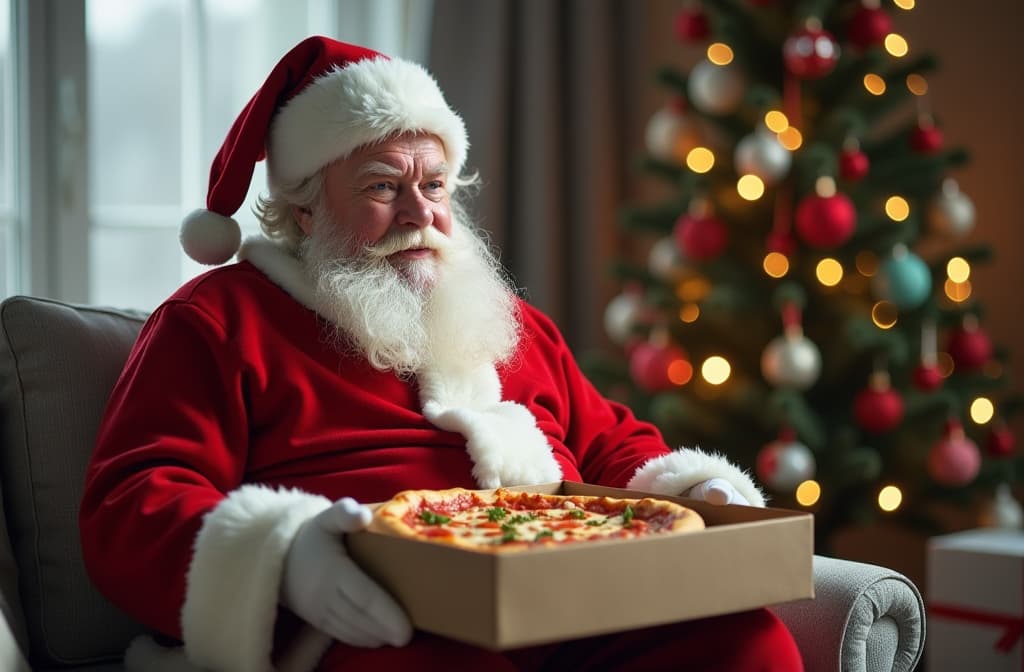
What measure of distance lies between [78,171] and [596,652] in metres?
2.18

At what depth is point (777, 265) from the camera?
2947 millimetres

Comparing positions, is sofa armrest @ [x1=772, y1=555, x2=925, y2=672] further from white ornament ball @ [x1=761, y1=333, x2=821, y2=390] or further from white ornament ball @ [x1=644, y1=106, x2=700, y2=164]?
white ornament ball @ [x1=644, y1=106, x2=700, y2=164]

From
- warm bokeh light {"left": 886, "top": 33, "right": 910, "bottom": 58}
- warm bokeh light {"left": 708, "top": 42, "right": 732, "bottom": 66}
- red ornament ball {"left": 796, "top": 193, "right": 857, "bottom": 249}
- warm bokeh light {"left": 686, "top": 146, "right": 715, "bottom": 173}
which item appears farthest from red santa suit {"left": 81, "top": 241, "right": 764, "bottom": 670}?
warm bokeh light {"left": 886, "top": 33, "right": 910, "bottom": 58}

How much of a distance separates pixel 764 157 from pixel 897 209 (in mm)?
428

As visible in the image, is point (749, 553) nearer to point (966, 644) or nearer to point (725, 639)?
point (725, 639)

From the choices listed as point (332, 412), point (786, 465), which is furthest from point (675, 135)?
point (332, 412)

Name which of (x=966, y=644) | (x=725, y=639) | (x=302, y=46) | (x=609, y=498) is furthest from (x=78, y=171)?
(x=966, y=644)

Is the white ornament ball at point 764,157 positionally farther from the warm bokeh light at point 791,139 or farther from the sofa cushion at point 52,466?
the sofa cushion at point 52,466

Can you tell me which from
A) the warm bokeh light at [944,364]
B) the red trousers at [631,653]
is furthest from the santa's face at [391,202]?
the warm bokeh light at [944,364]

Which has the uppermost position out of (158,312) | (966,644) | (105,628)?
(158,312)

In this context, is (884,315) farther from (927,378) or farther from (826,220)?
(826,220)

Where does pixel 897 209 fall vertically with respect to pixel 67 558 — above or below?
above

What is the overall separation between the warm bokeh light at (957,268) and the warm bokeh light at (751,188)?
51 centimetres

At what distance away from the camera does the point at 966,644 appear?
8.68 feet
